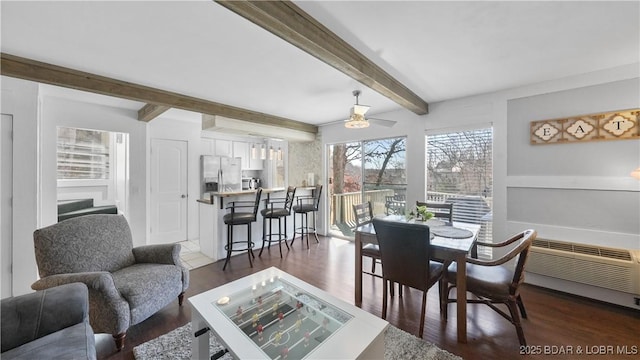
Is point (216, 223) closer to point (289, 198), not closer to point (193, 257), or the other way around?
point (193, 257)

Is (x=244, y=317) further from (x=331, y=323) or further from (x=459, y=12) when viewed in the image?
(x=459, y=12)

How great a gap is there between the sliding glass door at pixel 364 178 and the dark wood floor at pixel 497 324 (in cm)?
182

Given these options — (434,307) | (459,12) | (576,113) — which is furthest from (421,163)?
(459,12)

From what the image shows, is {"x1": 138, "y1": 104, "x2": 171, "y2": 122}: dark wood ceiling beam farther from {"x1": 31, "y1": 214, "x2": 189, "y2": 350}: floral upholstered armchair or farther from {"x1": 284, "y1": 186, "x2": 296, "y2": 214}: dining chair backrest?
{"x1": 284, "y1": 186, "x2": 296, "y2": 214}: dining chair backrest

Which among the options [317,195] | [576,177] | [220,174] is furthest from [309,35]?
[220,174]

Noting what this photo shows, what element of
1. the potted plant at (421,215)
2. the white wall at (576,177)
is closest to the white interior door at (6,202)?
the potted plant at (421,215)

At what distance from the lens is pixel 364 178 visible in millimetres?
4816

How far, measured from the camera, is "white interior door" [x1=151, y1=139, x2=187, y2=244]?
4574mm

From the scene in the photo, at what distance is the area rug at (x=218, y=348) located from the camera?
178 cm

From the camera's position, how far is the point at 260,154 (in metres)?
4.63

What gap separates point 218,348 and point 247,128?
3301 millimetres

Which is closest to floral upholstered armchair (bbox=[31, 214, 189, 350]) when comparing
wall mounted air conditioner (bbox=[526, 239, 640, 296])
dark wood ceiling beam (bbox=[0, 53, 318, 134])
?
dark wood ceiling beam (bbox=[0, 53, 318, 134])

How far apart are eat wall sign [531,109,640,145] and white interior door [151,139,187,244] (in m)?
5.86

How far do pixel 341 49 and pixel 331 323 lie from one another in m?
2.06
